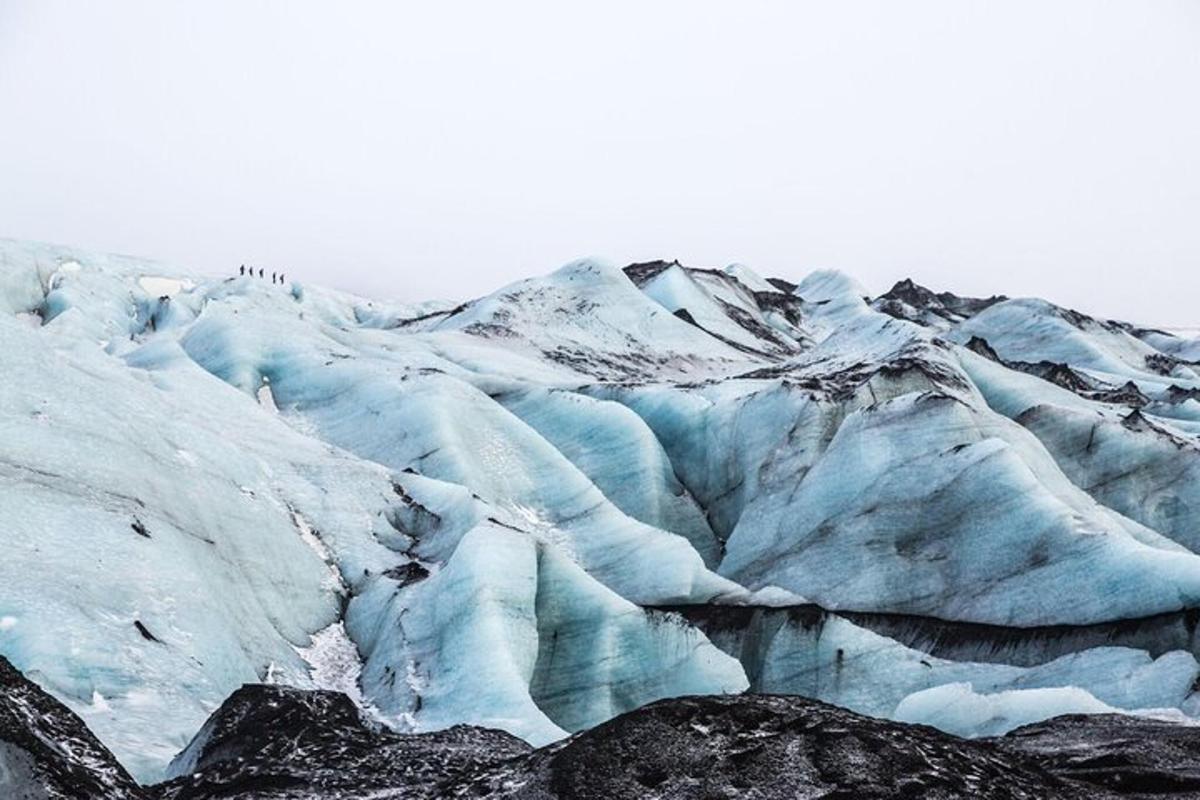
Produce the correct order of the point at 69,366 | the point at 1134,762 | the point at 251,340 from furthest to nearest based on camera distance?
the point at 251,340 → the point at 69,366 → the point at 1134,762

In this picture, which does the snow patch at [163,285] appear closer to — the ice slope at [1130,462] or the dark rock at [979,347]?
the dark rock at [979,347]

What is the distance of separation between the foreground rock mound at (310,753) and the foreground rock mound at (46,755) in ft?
4.95

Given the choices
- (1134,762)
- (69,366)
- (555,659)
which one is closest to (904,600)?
(555,659)

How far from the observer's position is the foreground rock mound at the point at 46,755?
686cm

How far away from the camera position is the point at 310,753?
10672 millimetres

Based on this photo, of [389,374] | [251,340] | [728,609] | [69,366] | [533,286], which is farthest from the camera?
[533,286]

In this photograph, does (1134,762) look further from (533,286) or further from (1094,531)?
(533,286)

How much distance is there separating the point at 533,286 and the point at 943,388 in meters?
24.6

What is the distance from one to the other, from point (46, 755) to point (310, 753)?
365 cm

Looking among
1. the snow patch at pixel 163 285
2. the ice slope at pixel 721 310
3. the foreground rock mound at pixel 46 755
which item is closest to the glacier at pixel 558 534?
the foreground rock mound at pixel 46 755

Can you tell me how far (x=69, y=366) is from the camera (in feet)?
75.7

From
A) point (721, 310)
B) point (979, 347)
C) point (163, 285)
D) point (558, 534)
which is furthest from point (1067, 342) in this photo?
point (163, 285)

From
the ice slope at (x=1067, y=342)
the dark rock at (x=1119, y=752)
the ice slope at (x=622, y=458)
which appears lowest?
the ice slope at (x=622, y=458)

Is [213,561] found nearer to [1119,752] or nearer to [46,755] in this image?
[46,755]
